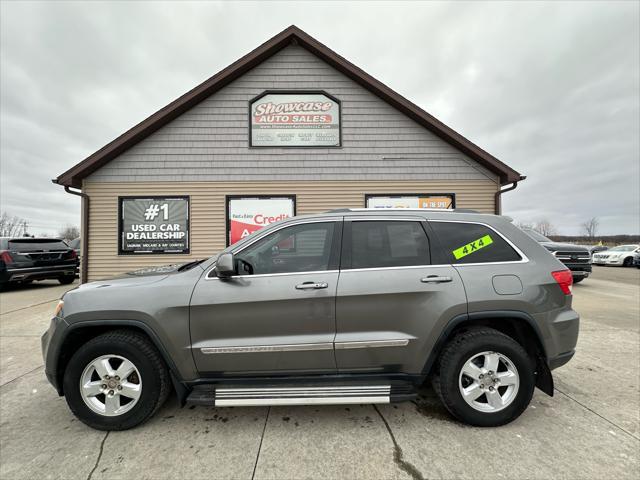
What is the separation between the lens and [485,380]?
2406 mm

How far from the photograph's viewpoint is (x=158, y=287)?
8.00 ft

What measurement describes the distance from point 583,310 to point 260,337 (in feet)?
23.3

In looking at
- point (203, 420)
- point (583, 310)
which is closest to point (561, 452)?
point (203, 420)

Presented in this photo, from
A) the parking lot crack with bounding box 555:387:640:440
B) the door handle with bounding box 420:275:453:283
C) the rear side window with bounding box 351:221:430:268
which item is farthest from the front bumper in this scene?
the parking lot crack with bounding box 555:387:640:440

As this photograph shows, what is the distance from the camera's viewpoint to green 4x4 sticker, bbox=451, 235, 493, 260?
8.35ft

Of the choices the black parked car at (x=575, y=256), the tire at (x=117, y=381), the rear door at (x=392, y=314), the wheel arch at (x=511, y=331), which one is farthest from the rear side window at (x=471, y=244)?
the black parked car at (x=575, y=256)

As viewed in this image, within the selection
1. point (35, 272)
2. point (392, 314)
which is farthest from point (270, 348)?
point (35, 272)

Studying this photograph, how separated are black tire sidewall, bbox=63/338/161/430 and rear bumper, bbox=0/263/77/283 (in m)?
9.10

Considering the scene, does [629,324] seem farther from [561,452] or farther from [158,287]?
[158,287]

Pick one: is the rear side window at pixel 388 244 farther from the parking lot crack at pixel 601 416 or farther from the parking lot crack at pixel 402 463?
the parking lot crack at pixel 601 416

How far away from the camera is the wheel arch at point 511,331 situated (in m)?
2.40

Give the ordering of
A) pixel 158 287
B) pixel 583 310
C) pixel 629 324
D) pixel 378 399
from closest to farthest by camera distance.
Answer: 1. pixel 378 399
2. pixel 158 287
3. pixel 629 324
4. pixel 583 310

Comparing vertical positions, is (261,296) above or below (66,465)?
above

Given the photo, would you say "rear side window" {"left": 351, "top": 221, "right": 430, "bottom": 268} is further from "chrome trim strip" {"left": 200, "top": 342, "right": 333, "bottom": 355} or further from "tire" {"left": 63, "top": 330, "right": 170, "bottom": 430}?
"tire" {"left": 63, "top": 330, "right": 170, "bottom": 430}
